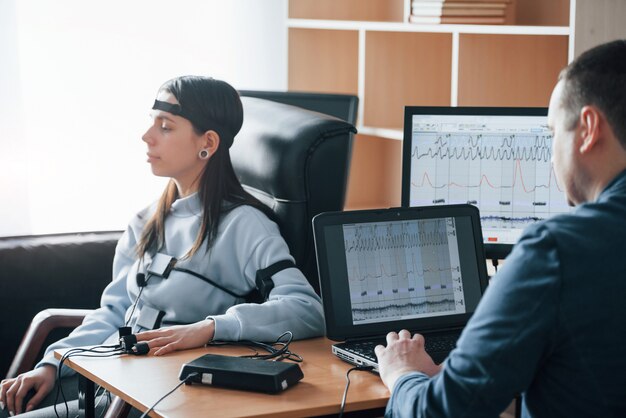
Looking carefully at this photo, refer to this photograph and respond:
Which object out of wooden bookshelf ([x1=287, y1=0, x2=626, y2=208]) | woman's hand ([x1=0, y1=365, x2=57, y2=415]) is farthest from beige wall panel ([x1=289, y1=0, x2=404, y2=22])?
woman's hand ([x1=0, y1=365, x2=57, y2=415])

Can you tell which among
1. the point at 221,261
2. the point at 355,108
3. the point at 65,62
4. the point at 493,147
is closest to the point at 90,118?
the point at 65,62

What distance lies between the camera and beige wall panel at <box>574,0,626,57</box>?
2408mm

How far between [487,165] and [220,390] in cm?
104

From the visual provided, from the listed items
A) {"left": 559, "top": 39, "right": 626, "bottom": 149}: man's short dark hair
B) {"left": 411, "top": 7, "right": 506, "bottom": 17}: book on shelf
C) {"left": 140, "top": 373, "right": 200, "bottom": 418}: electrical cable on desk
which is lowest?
{"left": 140, "top": 373, "right": 200, "bottom": 418}: electrical cable on desk

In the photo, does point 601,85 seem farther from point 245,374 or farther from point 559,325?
point 245,374

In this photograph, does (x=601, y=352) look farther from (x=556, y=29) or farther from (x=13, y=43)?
(x=13, y=43)

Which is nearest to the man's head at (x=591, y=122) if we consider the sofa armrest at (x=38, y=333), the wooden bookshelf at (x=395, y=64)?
the sofa armrest at (x=38, y=333)

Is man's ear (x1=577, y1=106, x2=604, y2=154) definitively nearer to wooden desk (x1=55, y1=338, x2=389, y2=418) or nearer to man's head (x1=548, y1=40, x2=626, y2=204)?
man's head (x1=548, y1=40, x2=626, y2=204)

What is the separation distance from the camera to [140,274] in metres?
2.10

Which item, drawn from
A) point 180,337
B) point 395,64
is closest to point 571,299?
point 180,337

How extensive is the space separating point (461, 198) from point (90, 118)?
1.34 m

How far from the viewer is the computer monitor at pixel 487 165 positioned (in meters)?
2.28

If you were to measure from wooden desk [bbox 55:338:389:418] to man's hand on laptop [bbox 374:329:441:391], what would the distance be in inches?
1.7

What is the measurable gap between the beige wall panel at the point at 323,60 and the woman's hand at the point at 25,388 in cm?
157
